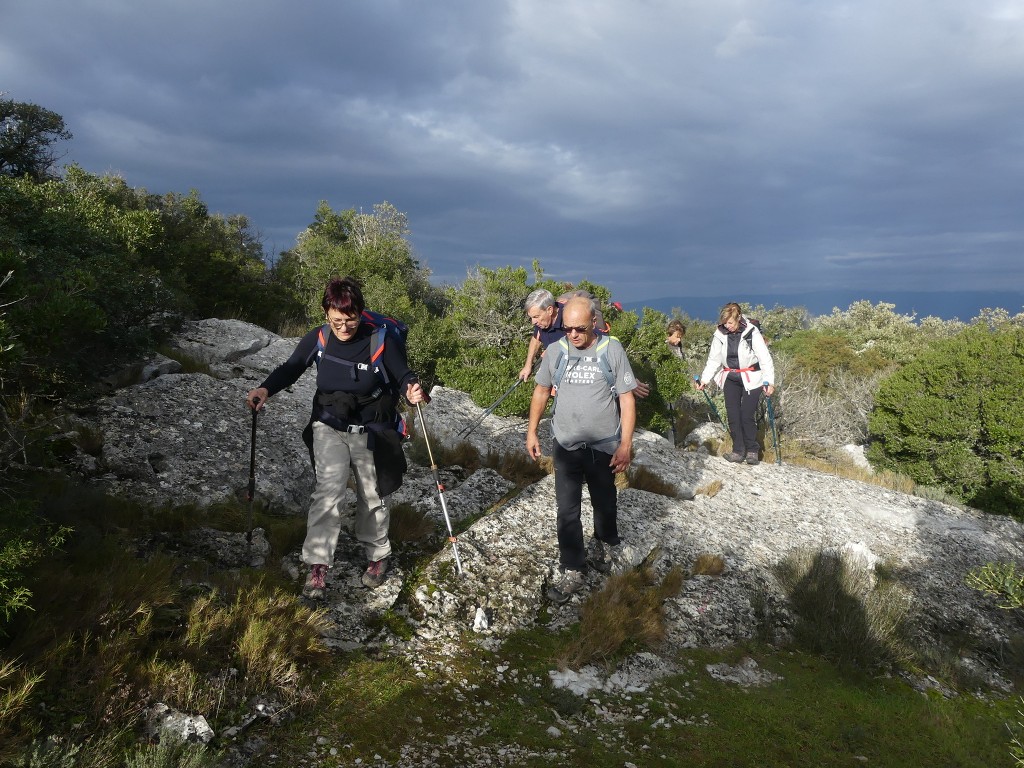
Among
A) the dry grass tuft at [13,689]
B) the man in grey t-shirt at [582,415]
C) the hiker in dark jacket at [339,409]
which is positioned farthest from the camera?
the man in grey t-shirt at [582,415]

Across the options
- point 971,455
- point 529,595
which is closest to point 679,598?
point 529,595

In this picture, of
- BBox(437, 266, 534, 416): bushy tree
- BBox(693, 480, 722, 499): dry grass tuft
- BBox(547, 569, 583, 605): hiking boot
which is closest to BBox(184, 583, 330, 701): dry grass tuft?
BBox(547, 569, 583, 605): hiking boot

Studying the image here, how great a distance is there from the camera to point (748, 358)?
28.9 feet

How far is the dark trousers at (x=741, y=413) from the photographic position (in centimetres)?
912

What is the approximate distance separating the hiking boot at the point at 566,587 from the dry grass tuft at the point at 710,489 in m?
3.88

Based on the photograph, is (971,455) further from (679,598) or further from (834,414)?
(679,598)

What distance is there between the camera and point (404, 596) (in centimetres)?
461

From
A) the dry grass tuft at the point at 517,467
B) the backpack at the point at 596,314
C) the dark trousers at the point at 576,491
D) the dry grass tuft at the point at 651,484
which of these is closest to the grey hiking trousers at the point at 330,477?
the dark trousers at the point at 576,491

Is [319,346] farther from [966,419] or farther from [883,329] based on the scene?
[883,329]

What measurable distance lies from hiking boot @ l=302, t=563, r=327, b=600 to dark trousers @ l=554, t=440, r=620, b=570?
6.29ft

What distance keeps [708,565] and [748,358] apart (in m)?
3.93

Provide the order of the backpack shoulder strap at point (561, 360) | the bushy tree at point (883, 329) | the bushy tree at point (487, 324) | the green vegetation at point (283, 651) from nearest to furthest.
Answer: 1. the green vegetation at point (283, 651)
2. the backpack shoulder strap at point (561, 360)
3. the bushy tree at point (487, 324)
4. the bushy tree at point (883, 329)

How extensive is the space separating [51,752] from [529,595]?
3281 millimetres

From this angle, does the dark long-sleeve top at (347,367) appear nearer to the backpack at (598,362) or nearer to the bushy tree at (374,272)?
the backpack at (598,362)
